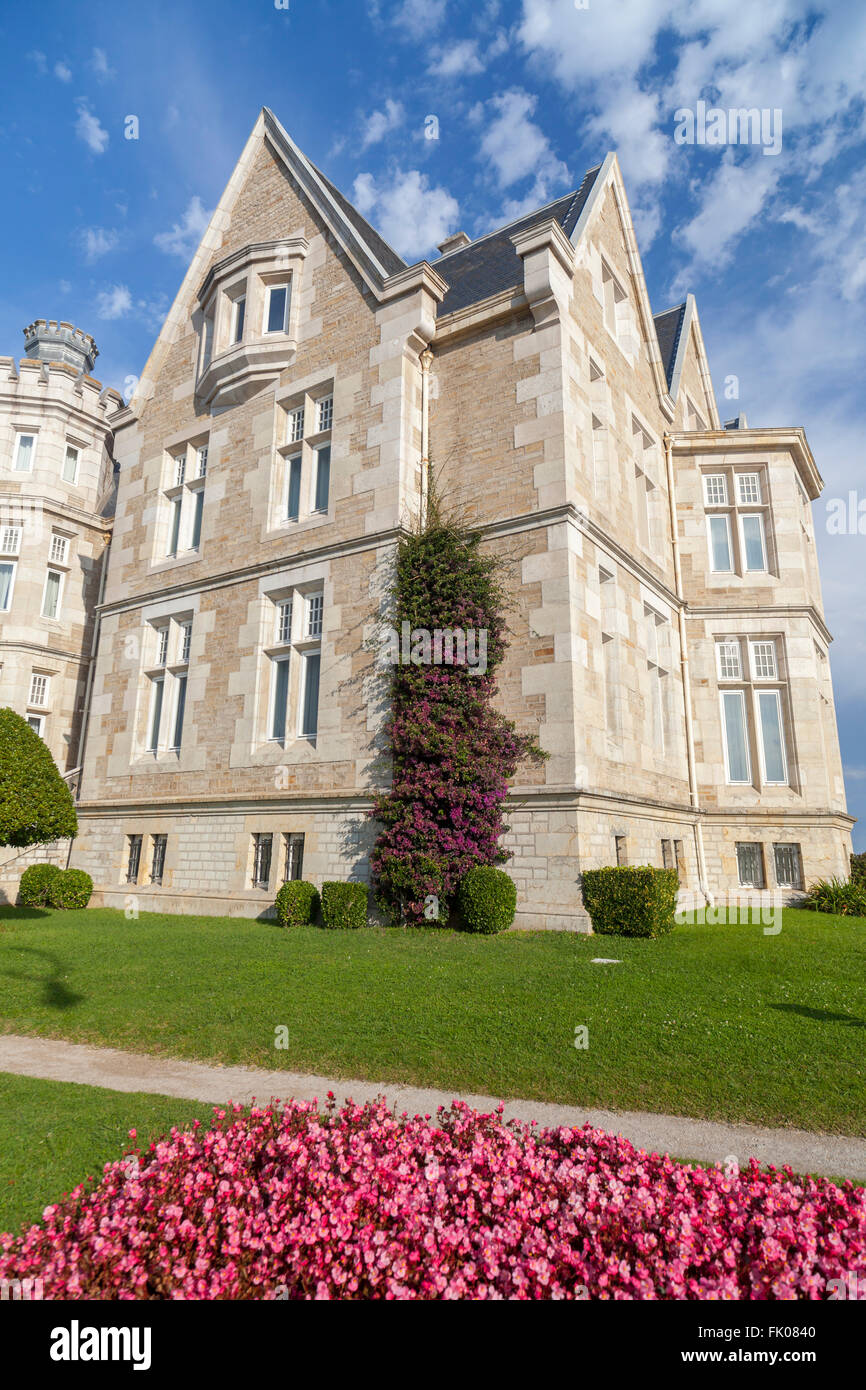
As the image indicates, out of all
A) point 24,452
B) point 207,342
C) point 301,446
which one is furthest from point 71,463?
point 301,446

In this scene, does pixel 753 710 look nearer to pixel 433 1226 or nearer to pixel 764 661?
pixel 764 661

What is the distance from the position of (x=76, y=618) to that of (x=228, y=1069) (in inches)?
982

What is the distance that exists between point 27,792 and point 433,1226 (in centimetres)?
1390

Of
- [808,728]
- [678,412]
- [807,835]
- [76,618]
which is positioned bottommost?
[807,835]

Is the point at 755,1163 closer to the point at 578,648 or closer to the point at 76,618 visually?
the point at 578,648

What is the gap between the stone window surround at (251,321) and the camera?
777 inches

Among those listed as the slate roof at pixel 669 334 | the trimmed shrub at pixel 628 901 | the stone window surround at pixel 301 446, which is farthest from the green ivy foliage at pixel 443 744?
the slate roof at pixel 669 334

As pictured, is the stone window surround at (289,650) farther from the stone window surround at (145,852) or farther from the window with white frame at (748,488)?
the window with white frame at (748,488)

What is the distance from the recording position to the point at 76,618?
28.3m

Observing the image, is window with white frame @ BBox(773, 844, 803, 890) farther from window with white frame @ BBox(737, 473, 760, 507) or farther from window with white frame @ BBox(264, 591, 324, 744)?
window with white frame @ BBox(264, 591, 324, 744)

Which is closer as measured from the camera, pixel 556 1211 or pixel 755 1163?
pixel 556 1211

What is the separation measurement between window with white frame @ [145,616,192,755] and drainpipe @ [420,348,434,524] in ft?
24.5
